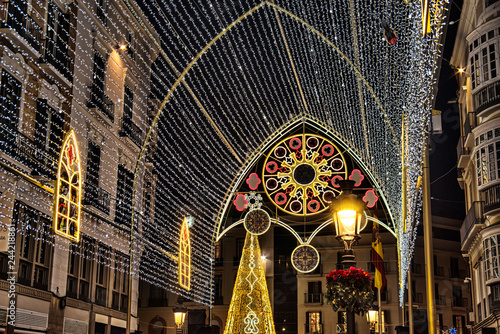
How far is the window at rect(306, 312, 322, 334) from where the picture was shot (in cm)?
4800

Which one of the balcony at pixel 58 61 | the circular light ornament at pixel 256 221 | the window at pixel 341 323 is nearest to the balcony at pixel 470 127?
the circular light ornament at pixel 256 221

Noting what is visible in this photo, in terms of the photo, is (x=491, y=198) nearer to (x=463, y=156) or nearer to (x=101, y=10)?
(x=463, y=156)

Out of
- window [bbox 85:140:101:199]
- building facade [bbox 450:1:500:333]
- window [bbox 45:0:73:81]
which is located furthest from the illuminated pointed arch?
building facade [bbox 450:1:500:333]

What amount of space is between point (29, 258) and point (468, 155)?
1826 centimetres

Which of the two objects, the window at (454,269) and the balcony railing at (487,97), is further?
the window at (454,269)

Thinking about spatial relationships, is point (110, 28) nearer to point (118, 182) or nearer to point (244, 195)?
point (118, 182)

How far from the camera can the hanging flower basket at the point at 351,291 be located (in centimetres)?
1160

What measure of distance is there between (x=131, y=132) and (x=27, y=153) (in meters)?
10.4

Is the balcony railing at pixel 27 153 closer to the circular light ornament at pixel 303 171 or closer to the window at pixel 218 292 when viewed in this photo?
the circular light ornament at pixel 303 171

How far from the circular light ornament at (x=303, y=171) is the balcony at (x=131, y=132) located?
6064 mm

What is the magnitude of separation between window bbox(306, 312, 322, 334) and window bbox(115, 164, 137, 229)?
74.2ft

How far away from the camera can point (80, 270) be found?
25359 mm

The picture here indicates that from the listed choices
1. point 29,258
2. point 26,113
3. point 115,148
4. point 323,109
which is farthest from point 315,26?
point 29,258

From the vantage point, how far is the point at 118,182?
97.0 feet
